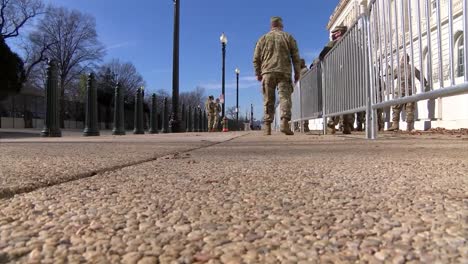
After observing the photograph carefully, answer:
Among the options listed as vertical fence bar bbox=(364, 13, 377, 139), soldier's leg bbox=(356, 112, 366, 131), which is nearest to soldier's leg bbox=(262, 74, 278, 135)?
vertical fence bar bbox=(364, 13, 377, 139)

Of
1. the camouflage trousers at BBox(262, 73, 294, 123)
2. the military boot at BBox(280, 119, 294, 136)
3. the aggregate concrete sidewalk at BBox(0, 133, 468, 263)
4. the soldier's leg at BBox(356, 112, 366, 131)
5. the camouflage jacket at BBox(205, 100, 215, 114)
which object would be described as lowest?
the aggregate concrete sidewalk at BBox(0, 133, 468, 263)

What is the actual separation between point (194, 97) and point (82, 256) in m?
107

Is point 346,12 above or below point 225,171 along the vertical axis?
above

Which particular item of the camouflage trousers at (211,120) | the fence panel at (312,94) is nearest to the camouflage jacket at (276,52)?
the fence panel at (312,94)

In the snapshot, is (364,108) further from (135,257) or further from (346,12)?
(346,12)

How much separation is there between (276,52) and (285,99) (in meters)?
0.93

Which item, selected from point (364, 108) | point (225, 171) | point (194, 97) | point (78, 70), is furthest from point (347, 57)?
point (194, 97)

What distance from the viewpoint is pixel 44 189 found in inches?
80.7

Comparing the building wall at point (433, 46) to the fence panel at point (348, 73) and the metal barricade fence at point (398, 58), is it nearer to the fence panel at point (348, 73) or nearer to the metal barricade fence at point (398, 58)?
the metal barricade fence at point (398, 58)

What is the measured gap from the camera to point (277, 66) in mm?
8773

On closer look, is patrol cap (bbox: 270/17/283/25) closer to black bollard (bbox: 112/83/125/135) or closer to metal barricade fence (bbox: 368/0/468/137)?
metal barricade fence (bbox: 368/0/468/137)

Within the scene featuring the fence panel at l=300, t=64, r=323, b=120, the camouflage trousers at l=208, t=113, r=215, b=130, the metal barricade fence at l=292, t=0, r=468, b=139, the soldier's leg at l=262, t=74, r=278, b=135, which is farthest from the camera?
the camouflage trousers at l=208, t=113, r=215, b=130

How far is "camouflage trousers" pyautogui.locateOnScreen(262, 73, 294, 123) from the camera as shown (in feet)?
28.8

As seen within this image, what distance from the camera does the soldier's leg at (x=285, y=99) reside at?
8734 mm
